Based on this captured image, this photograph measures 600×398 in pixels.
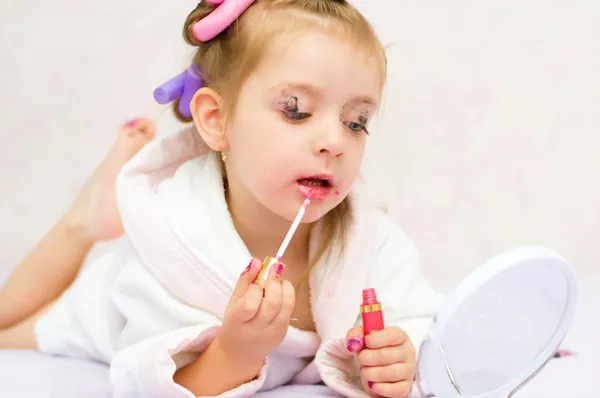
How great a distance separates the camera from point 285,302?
788 mm

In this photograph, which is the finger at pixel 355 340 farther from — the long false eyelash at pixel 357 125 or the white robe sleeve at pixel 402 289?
the long false eyelash at pixel 357 125

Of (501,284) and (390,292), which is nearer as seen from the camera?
(501,284)

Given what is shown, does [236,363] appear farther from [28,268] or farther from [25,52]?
[25,52]

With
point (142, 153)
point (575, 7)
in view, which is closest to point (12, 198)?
point (142, 153)

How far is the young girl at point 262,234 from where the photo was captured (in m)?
0.86

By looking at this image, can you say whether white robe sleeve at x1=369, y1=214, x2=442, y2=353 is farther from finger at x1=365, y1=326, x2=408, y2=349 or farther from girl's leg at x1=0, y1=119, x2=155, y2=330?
girl's leg at x1=0, y1=119, x2=155, y2=330

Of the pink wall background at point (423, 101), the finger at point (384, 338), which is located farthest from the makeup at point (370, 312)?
the pink wall background at point (423, 101)

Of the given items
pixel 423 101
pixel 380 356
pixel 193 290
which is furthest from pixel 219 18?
pixel 423 101

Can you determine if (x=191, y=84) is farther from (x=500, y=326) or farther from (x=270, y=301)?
(x=500, y=326)

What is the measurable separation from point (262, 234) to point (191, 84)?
20cm

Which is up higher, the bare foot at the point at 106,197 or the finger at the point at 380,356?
the bare foot at the point at 106,197

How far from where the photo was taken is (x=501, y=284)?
71 centimetres

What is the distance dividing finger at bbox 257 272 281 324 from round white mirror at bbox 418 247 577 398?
0.14 metres

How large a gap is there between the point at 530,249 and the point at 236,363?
31cm
